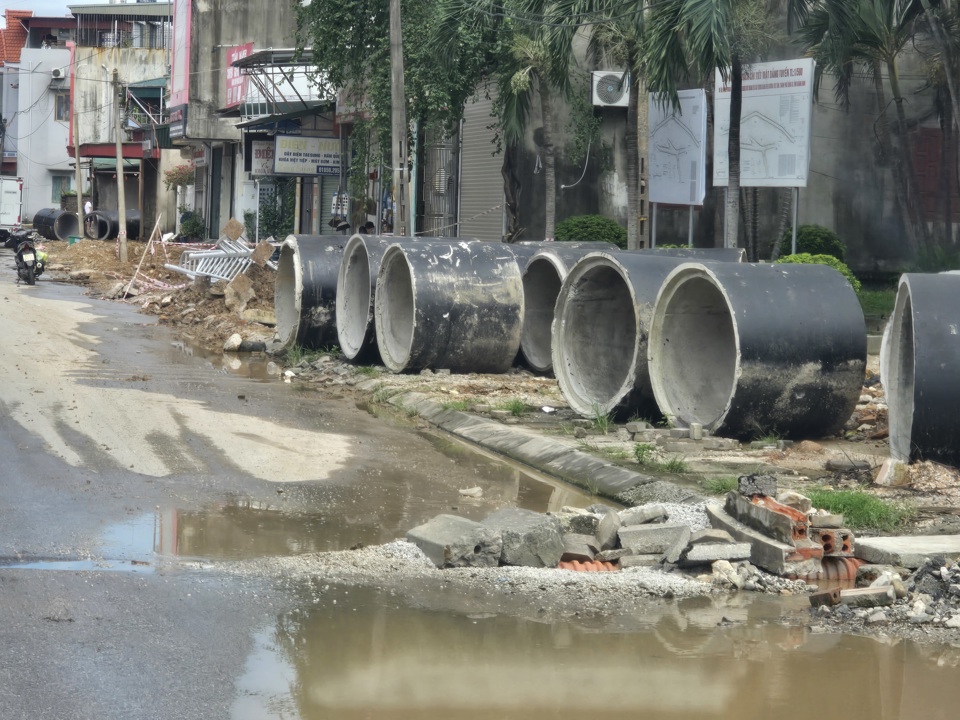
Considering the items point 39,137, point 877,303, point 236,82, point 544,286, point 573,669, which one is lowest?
point 573,669

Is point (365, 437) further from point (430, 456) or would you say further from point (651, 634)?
point (651, 634)

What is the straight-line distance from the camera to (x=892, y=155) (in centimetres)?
2362

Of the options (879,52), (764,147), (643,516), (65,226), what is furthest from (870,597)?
(65,226)

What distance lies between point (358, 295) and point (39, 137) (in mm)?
57373

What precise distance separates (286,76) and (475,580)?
1102 inches

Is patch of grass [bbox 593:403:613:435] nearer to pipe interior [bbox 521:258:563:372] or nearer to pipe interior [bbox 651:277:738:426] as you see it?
pipe interior [bbox 651:277:738:426]

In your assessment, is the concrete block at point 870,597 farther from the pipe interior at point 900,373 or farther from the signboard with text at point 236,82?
the signboard with text at point 236,82

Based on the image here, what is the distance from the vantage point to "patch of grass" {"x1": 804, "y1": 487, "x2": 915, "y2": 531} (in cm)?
755

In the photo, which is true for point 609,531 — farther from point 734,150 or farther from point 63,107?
point 63,107

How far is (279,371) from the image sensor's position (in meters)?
16.0

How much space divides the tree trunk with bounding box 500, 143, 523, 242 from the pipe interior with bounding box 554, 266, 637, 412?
1202cm

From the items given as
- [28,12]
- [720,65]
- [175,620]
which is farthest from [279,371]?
[28,12]

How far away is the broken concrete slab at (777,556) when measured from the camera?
6.62 m

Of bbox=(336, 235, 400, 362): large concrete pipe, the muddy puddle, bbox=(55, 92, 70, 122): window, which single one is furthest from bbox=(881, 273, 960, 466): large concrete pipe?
bbox=(55, 92, 70, 122): window
